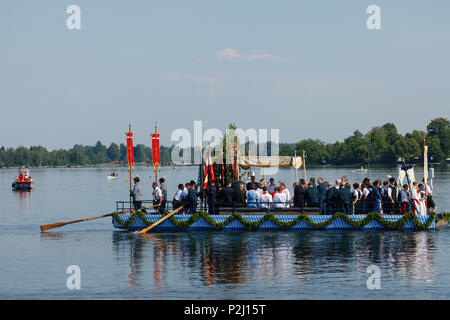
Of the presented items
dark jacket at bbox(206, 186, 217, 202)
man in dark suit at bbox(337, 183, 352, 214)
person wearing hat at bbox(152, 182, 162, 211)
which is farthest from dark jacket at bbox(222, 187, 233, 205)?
man in dark suit at bbox(337, 183, 352, 214)

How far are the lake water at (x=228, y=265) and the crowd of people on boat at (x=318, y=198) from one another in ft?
4.34

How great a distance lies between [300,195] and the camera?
33.2m

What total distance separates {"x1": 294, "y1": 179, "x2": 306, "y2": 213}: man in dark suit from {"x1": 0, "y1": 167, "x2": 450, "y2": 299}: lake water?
1.37 meters

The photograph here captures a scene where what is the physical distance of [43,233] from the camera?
1512 inches

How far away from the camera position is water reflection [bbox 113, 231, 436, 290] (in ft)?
75.4

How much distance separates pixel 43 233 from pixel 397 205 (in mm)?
18711

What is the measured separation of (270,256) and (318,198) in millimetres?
7411

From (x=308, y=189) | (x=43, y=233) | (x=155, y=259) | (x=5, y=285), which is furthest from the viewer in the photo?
(x=43, y=233)

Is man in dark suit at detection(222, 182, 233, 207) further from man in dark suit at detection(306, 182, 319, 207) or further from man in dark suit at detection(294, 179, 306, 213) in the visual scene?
man in dark suit at detection(306, 182, 319, 207)

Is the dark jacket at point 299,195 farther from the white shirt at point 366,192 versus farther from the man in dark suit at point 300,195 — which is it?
the white shirt at point 366,192

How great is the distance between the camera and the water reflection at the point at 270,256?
2298 cm

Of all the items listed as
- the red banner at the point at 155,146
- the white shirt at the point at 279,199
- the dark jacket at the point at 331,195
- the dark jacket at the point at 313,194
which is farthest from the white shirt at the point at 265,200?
the red banner at the point at 155,146
